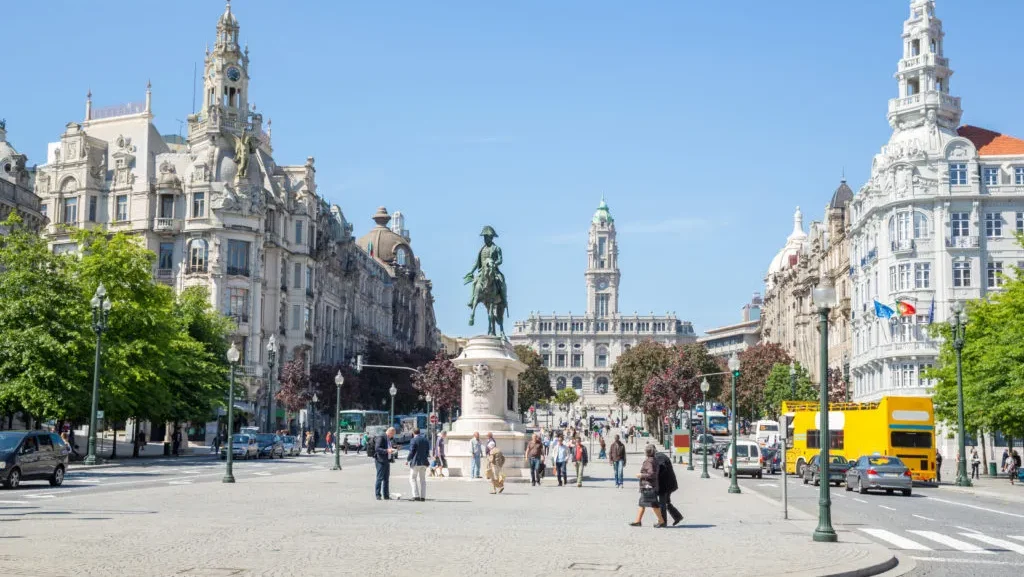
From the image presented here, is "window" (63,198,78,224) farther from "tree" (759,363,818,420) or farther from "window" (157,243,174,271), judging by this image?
"tree" (759,363,818,420)

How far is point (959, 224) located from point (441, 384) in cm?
4505

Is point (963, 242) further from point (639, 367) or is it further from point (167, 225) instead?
point (167, 225)

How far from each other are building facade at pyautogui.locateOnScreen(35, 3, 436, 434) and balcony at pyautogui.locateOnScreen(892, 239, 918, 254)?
46.5m

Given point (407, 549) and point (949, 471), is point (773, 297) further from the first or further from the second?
point (407, 549)

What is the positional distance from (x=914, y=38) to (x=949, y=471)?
3387 centimetres

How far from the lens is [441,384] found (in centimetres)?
10062

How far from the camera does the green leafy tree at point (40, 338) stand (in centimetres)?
4381

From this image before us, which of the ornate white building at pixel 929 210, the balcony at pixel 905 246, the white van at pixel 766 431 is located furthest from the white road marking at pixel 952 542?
the white van at pixel 766 431

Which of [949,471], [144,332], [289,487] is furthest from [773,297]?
[289,487]

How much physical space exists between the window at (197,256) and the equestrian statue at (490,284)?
47.9m

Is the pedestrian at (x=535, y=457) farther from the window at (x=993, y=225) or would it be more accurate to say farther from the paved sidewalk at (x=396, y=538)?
the window at (x=993, y=225)

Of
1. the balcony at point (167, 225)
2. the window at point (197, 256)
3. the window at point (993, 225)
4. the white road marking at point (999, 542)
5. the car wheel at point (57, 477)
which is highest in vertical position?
the balcony at point (167, 225)

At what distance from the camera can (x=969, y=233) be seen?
77.6 metres

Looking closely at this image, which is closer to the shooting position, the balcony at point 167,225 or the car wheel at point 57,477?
the car wheel at point 57,477
